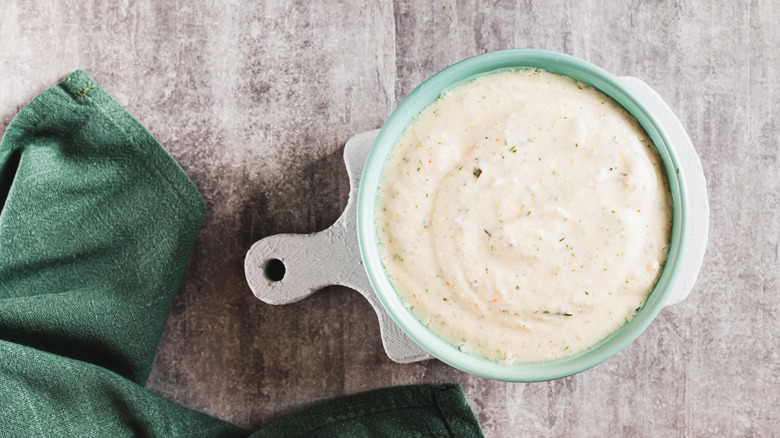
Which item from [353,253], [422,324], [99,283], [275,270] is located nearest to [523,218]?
[422,324]

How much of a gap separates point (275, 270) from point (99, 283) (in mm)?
308

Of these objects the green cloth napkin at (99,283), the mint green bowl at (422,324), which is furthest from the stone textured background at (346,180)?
the mint green bowl at (422,324)

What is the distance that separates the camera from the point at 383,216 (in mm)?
829

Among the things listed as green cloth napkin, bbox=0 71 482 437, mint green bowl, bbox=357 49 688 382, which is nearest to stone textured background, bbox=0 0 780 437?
green cloth napkin, bbox=0 71 482 437

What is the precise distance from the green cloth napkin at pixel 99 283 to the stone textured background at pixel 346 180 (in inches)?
2.0

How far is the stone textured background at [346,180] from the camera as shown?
1.12 meters

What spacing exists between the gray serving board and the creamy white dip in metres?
0.17

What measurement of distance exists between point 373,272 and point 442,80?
0.26 m

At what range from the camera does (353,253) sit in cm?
101

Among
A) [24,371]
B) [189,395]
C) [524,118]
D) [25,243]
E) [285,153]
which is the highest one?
[524,118]

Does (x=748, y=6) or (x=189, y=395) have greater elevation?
(x=748, y=6)

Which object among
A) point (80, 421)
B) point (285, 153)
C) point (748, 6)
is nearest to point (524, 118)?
point (285, 153)

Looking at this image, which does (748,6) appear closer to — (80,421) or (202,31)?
(202,31)

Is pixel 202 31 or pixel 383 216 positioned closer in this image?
pixel 383 216
